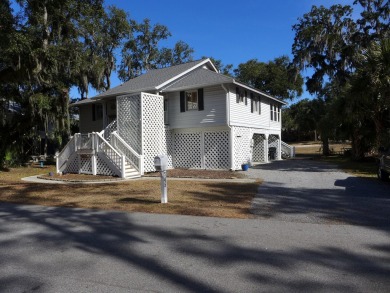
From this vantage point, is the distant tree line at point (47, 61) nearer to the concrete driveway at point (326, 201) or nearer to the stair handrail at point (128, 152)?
the stair handrail at point (128, 152)

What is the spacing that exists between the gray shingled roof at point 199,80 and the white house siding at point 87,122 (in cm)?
725

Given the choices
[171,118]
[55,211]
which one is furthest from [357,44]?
[55,211]

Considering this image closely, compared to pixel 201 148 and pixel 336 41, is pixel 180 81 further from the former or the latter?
pixel 336 41

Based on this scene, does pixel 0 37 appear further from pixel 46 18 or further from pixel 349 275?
pixel 349 275

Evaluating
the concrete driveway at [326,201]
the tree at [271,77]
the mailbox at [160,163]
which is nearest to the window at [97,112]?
the concrete driveway at [326,201]

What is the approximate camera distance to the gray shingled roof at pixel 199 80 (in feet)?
57.5

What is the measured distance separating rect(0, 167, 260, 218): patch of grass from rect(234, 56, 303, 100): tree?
104 feet

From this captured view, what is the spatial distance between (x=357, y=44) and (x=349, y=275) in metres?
28.3

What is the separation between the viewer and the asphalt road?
3.91 m

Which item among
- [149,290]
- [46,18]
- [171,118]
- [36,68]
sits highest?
[46,18]

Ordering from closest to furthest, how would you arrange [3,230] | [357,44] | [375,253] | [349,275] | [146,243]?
[349,275] < [375,253] < [146,243] < [3,230] < [357,44]

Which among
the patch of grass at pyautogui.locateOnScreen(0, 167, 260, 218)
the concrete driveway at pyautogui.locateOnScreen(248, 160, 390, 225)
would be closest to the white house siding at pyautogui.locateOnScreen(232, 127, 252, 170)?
the concrete driveway at pyautogui.locateOnScreen(248, 160, 390, 225)

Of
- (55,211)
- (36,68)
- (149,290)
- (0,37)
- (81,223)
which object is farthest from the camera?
(36,68)

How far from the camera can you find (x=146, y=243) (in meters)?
5.52
